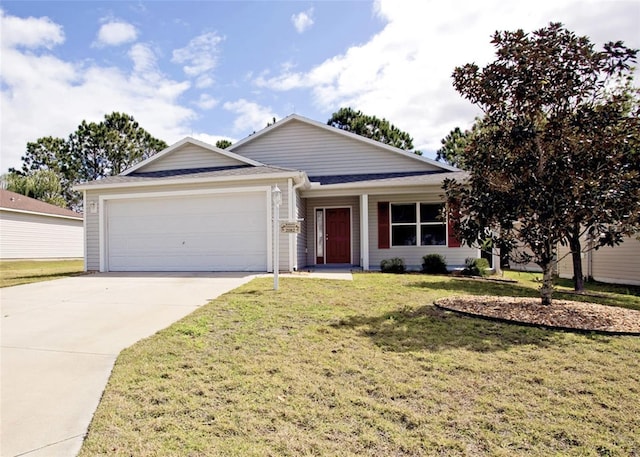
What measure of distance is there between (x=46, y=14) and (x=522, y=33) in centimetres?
1208

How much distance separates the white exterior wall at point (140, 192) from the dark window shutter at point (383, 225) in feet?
12.8

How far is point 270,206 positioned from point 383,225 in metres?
4.41

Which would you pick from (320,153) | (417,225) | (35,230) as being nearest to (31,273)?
(320,153)

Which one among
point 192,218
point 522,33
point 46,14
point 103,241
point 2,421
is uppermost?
point 46,14

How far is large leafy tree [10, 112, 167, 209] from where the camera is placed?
106 ft

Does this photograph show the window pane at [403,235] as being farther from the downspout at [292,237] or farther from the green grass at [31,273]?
the green grass at [31,273]

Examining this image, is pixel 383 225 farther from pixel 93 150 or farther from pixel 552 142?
pixel 93 150

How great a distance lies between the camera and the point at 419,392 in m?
2.99

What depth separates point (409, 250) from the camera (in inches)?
496

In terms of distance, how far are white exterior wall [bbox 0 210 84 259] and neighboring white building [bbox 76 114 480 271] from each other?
35.7 ft

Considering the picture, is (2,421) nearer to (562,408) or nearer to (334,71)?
(562,408)

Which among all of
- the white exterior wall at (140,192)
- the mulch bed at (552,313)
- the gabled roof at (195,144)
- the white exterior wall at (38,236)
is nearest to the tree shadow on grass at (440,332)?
the mulch bed at (552,313)

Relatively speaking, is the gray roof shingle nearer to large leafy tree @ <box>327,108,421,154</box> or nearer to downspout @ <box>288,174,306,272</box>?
downspout @ <box>288,174,306,272</box>

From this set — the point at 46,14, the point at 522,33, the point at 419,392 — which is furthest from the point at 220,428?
the point at 46,14
